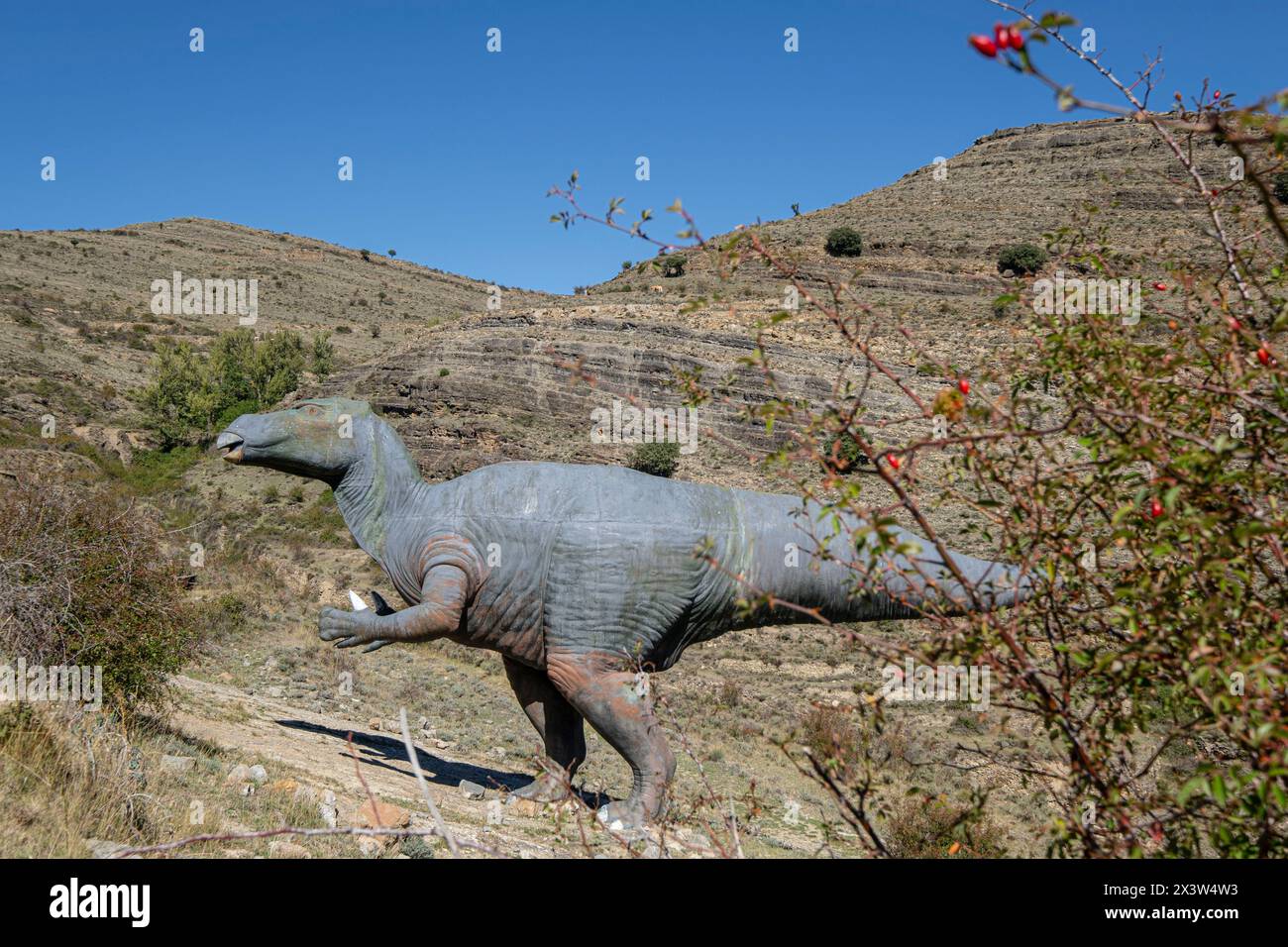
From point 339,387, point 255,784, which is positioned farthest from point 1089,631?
point 339,387

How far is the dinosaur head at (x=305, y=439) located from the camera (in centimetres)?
647

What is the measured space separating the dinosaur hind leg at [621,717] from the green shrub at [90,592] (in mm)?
3632

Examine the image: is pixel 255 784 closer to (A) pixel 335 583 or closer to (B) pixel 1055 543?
(B) pixel 1055 543

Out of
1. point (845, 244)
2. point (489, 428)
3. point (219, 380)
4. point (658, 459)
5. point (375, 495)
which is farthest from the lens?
point (845, 244)

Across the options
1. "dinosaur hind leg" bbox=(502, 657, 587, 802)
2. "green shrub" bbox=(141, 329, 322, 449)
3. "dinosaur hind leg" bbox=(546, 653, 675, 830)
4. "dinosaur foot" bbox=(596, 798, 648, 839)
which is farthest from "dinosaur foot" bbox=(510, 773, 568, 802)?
"green shrub" bbox=(141, 329, 322, 449)

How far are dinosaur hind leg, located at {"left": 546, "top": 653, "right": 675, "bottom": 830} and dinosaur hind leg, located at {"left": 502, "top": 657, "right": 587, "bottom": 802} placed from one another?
1.07 m

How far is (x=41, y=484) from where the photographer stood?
8.19m

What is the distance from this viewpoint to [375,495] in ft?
22.5

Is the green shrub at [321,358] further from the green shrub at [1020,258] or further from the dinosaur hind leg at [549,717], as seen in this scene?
the dinosaur hind leg at [549,717]

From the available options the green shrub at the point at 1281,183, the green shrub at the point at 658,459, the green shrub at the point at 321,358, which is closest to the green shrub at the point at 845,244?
the green shrub at the point at 658,459

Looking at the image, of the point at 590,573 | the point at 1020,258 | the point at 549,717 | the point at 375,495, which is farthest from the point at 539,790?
the point at 1020,258

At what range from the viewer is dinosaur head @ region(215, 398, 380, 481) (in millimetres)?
6473

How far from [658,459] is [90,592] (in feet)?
72.8

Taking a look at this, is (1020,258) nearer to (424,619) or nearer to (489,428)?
(489,428)
